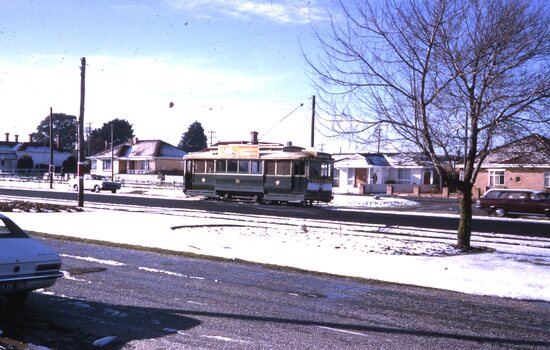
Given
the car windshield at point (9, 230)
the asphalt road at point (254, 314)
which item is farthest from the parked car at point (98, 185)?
the car windshield at point (9, 230)

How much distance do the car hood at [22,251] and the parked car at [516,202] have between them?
28.3m

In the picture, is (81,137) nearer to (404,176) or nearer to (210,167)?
(210,167)

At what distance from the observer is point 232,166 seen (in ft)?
125

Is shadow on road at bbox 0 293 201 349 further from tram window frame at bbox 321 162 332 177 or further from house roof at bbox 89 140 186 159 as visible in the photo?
house roof at bbox 89 140 186 159

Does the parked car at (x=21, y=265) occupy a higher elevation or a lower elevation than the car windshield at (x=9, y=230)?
lower

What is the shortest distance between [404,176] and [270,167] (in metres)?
31.0

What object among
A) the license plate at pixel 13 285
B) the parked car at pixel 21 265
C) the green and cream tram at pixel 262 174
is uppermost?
the green and cream tram at pixel 262 174

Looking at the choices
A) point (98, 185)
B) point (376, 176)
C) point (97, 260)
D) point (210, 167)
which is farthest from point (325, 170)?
point (376, 176)

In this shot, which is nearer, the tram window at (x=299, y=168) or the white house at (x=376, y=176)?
the tram window at (x=299, y=168)

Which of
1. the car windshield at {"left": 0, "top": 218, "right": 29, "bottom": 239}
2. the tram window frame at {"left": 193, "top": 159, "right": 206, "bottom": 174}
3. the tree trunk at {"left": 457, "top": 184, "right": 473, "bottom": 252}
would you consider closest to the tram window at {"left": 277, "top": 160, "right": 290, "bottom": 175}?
the tram window frame at {"left": 193, "top": 159, "right": 206, "bottom": 174}

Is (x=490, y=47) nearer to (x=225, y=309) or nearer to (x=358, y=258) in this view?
(x=358, y=258)

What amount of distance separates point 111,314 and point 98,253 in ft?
19.8

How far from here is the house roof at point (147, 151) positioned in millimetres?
77688

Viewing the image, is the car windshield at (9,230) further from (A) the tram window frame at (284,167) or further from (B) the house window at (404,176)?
(B) the house window at (404,176)
